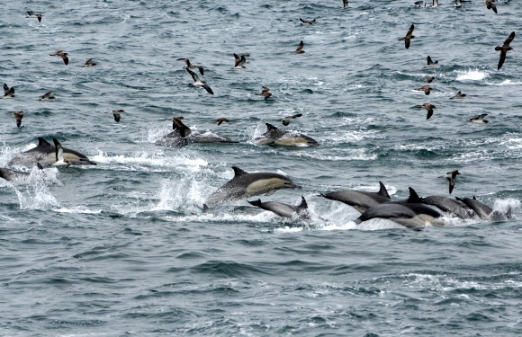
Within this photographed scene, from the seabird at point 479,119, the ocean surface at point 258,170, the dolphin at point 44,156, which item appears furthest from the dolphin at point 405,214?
the seabird at point 479,119

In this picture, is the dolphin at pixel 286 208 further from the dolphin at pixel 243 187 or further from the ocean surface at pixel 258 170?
the dolphin at pixel 243 187

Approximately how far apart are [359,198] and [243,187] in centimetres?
363

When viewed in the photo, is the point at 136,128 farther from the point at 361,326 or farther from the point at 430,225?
the point at 361,326

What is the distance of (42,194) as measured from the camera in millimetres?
32719

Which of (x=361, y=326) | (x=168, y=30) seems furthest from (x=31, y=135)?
(x=168, y=30)

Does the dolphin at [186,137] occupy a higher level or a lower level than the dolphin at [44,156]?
lower

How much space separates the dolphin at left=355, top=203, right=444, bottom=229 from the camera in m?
28.3

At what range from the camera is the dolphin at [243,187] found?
31.3m

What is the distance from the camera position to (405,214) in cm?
2848

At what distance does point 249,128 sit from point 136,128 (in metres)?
4.54

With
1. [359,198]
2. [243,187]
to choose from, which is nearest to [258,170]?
[243,187]

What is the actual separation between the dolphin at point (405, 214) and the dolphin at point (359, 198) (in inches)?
29.9

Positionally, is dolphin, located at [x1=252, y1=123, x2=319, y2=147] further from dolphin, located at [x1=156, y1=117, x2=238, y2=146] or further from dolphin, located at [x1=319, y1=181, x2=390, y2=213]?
dolphin, located at [x1=319, y1=181, x2=390, y2=213]

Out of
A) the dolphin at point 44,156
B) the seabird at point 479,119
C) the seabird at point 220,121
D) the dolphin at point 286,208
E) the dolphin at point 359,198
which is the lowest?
the seabird at point 479,119
